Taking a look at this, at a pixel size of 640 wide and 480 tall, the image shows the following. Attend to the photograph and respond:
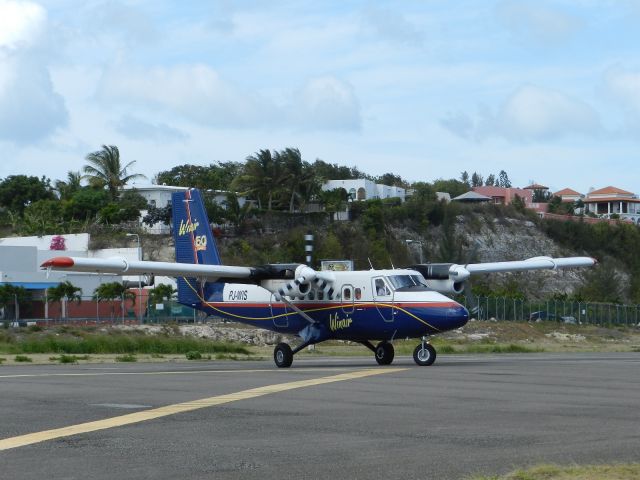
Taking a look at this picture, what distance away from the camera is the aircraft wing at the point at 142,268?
2697 cm

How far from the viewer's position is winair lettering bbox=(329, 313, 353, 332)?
3019 centimetres

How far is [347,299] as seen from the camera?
3023cm

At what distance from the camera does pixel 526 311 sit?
72.8 metres

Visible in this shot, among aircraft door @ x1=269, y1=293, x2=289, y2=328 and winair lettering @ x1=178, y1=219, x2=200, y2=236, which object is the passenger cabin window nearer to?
aircraft door @ x1=269, y1=293, x2=289, y2=328

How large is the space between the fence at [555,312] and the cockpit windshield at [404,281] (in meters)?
37.2

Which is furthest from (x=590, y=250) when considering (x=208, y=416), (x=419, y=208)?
(x=208, y=416)

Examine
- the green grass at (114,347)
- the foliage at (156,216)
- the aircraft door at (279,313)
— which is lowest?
the green grass at (114,347)

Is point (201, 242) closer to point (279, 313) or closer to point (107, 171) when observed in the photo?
point (279, 313)

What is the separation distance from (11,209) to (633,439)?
101m

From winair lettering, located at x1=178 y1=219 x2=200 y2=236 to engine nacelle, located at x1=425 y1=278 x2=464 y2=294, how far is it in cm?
849

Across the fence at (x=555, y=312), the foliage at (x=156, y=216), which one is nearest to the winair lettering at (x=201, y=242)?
the fence at (x=555, y=312)

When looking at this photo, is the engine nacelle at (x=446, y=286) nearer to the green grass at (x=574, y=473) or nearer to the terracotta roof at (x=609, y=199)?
the green grass at (x=574, y=473)

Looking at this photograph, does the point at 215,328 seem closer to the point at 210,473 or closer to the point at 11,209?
the point at 210,473

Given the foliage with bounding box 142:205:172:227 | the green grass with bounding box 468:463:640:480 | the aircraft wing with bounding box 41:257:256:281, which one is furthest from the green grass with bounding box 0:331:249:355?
the foliage with bounding box 142:205:172:227
